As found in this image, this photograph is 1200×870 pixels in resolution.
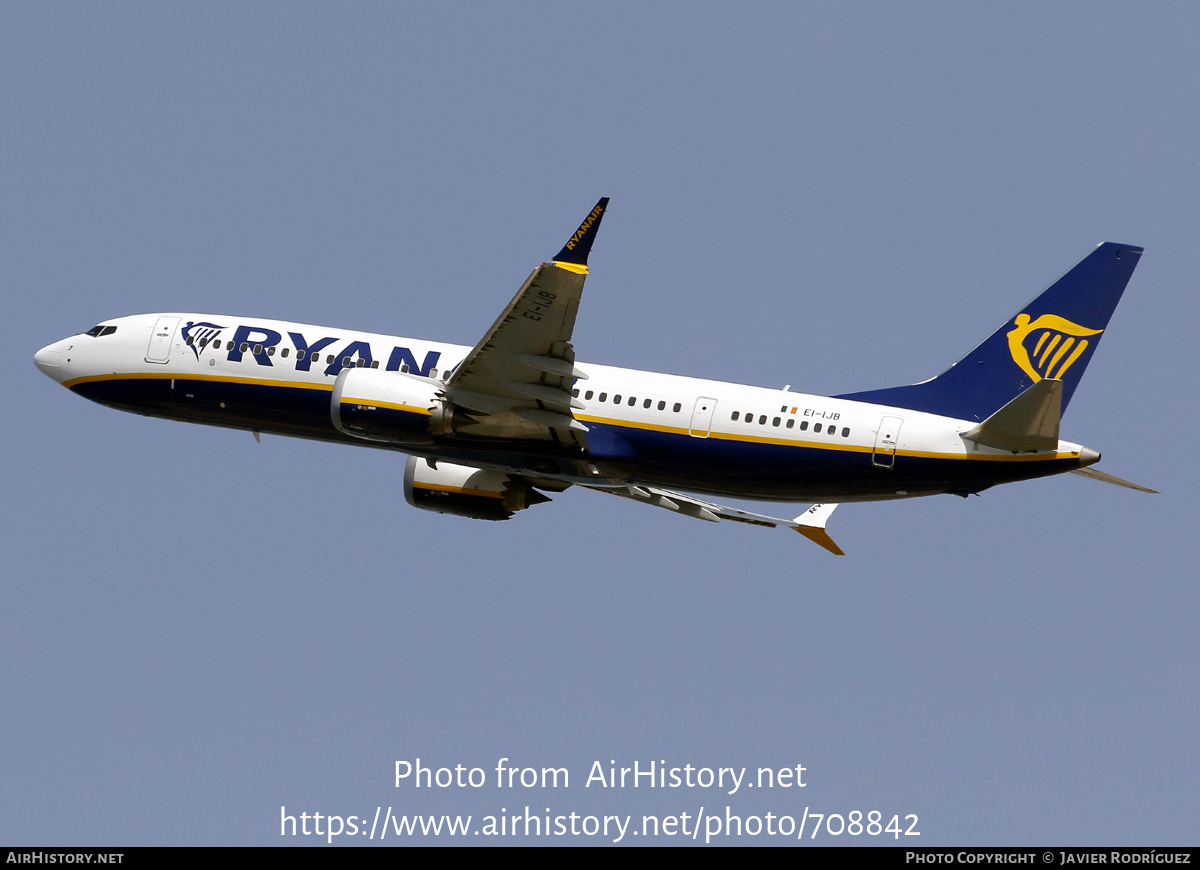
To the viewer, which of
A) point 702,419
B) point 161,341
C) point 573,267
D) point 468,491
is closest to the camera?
point 573,267

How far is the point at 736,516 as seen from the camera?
42312mm

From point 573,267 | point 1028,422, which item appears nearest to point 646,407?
point 573,267

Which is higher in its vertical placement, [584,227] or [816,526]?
[584,227]

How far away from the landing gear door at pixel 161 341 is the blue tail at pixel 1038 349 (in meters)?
19.8

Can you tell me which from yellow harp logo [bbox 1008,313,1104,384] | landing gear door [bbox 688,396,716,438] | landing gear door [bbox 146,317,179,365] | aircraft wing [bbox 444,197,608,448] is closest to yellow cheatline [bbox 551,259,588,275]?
aircraft wing [bbox 444,197,608,448]

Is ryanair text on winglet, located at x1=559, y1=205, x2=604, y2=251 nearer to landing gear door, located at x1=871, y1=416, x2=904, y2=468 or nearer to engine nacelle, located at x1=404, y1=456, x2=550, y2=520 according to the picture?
landing gear door, located at x1=871, y1=416, x2=904, y2=468

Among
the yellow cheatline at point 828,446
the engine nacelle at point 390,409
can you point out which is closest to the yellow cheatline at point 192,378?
the engine nacelle at point 390,409

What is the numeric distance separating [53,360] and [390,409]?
518 inches

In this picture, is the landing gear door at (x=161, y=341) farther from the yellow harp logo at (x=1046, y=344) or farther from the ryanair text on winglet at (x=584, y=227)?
the yellow harp logo at (x=1046, y=344)

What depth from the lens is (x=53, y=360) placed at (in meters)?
43.1

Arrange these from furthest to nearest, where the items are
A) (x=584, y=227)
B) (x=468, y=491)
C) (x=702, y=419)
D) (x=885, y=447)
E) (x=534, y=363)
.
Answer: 1. (x=468, y=491)
2. (x=702, y=419)
3. (x=885, y=447)
4. (x=534, y=363)
5. (x=584, y=227)

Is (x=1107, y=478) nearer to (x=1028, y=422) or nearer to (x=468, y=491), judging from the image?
(x=1028, y=422)

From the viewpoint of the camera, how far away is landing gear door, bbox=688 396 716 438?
37094 millimetres

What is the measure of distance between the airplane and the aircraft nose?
4.30m
